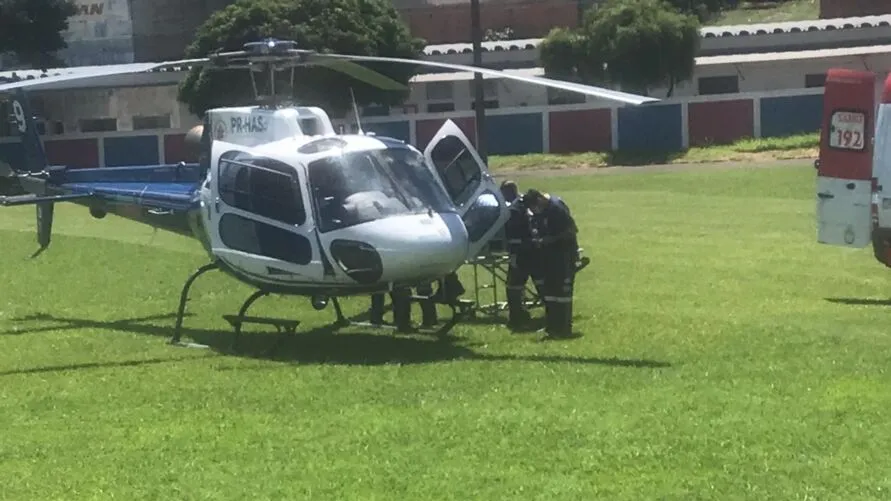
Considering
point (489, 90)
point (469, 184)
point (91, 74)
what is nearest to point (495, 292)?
point (469, 184)

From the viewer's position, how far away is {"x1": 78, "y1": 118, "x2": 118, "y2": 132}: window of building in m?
55.5

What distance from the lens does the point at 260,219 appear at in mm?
13367

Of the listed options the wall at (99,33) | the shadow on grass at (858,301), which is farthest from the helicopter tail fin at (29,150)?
the wall at (99,33)

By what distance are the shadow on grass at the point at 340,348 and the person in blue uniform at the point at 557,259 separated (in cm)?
96

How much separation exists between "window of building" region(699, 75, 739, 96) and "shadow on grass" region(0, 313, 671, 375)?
3701cm

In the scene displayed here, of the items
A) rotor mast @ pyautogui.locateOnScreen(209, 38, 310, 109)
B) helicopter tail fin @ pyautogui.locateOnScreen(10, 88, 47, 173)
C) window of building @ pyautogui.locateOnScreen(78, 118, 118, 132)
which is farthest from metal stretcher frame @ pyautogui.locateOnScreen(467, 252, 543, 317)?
window of building @ pyautogui.locateOnScreen(78, 118, 118, 132)

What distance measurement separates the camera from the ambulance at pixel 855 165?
15.4 metres

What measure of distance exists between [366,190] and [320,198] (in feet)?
1.39

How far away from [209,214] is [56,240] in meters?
13.1

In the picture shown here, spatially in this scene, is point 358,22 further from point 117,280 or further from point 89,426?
point 89,426

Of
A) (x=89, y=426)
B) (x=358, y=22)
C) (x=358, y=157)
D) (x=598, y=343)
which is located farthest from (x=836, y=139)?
(x=358, y=22)

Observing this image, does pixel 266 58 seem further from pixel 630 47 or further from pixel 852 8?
pixel 852 8

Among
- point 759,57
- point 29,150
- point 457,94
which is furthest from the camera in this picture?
point 457,94

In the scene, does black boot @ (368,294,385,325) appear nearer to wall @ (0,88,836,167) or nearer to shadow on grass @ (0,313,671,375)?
shadow on grass @ (0,313,671,375)
